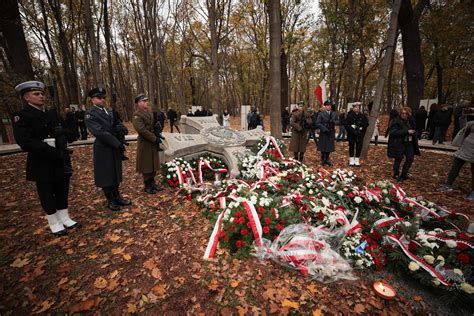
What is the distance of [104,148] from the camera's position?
3850 mm

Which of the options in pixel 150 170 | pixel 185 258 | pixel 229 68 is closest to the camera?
pixel 185 258

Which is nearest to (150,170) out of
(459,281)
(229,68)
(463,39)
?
(459,281)

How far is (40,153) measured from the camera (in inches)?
118

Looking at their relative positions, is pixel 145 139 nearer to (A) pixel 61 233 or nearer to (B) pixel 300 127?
(A) pixel 61 233

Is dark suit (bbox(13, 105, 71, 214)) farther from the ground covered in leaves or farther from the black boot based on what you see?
the black boot

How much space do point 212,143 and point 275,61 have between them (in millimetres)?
3147

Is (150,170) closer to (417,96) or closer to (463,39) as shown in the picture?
(417,96)

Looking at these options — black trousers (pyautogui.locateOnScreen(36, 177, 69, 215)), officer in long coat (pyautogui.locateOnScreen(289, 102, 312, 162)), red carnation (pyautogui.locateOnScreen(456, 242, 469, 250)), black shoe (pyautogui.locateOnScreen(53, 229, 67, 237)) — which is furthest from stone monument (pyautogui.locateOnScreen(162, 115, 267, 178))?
red carnation (pyautogui.locateOnScreen(456, 242, 469, 250))

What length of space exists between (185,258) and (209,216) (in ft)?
3.24

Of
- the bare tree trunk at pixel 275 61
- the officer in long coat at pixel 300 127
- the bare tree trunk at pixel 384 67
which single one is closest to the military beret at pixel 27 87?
the bare tree trunk at pixel 275 61

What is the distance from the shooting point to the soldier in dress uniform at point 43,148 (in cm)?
289

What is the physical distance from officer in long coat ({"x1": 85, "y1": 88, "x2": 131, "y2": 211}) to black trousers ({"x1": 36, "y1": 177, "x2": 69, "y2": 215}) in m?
0.51

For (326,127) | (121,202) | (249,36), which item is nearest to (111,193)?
(121,202)

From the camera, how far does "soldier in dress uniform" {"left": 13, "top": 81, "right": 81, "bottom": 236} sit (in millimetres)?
2889
